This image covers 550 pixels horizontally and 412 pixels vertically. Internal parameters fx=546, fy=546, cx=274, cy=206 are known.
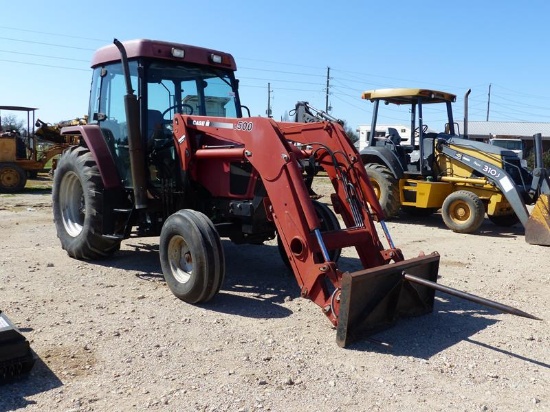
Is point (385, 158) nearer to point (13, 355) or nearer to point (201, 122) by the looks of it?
point (201, 122)

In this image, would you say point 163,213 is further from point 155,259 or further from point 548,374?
point 548,374

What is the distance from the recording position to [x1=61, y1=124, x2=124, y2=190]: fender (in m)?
6.21

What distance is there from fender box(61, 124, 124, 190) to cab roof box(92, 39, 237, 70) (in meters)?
0.88

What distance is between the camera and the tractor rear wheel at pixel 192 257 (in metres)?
4.88

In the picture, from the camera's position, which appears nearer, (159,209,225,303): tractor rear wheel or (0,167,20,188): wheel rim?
(159,209,225,303): tractor rear wheel

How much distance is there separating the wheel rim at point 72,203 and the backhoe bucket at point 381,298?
427 centimetres

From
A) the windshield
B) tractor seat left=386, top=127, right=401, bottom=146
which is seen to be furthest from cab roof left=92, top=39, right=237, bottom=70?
tractor seat left=386, top=127, right=401, bottom=146

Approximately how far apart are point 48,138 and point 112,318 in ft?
54.6

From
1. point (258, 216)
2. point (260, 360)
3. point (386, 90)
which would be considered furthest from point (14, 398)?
point (386, 90)

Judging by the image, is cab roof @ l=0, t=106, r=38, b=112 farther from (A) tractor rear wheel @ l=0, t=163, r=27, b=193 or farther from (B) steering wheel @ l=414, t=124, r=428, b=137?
(B) steering wheel @ l=414, t=124, r=428, b=137

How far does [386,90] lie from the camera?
37.0 ft

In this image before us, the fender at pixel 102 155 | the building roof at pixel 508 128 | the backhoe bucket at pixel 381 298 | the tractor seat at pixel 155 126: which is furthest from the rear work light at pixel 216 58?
the building roof at pixel 508 128

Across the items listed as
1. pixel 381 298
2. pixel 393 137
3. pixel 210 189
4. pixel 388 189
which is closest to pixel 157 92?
pixel 210 189

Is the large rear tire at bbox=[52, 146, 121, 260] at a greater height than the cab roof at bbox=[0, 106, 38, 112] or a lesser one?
lesser
